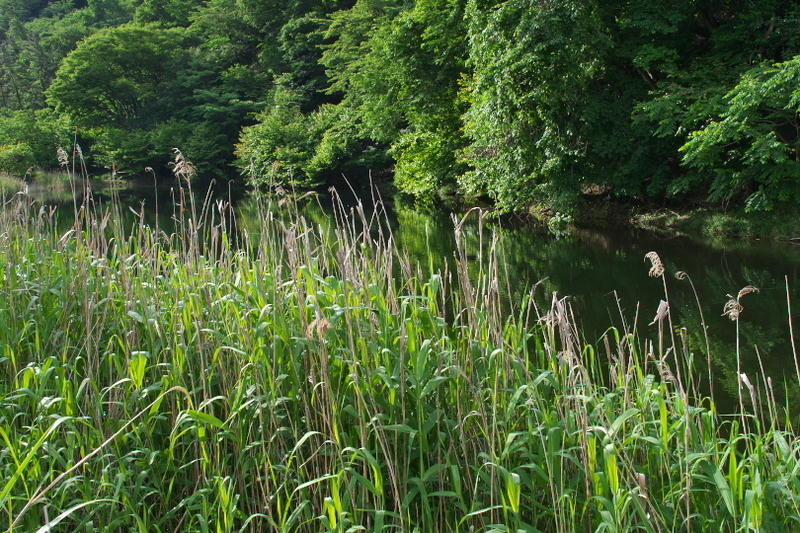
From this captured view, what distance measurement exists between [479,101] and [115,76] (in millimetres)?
30257

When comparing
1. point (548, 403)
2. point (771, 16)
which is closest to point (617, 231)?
point (771, 16)

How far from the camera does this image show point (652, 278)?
27.8 ft

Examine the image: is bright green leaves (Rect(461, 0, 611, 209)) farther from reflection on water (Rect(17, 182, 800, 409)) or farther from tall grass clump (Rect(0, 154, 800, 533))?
tall grass clump (Rect(0, 154, 800, 533))

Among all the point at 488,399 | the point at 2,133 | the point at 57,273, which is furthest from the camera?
the point at 2,133

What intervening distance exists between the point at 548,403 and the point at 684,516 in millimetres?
670

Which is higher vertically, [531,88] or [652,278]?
[531,88]

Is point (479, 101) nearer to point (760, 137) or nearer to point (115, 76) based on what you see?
point (760, 137)

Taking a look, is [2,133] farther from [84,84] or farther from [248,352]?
[248,352]

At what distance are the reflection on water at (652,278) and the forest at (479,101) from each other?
122 centimetres

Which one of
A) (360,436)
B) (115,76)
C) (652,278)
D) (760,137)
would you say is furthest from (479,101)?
(115,76)

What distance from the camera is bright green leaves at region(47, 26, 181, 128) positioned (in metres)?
36.7

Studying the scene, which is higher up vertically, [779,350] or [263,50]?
[263,50]

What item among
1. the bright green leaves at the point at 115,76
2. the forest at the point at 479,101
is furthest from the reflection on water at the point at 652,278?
the bright green leaves at the point at 115,76

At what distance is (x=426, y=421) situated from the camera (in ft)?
7.83
